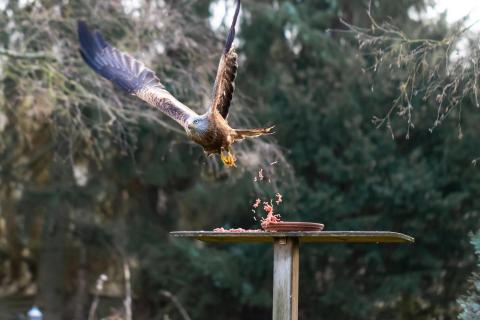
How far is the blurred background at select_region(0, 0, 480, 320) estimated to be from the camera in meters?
11.7

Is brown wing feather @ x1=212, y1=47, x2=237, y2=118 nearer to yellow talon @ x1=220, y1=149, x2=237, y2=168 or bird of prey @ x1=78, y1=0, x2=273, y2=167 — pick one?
bird of prey @ x1=78, y1=0, x2=273, y2=167

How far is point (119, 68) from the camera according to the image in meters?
8.60

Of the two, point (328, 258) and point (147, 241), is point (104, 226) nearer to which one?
point (147, 241)

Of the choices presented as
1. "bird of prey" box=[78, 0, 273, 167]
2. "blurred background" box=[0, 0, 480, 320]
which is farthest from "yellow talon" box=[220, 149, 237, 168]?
"blurred background" box=[0, 0, 480, 320]

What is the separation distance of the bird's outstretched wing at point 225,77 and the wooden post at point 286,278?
3.50 feet

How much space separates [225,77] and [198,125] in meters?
0.36

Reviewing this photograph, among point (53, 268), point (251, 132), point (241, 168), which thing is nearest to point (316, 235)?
point (251, 132)

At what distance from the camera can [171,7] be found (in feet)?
40.3

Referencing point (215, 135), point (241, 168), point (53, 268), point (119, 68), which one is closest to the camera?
point (215, 135)

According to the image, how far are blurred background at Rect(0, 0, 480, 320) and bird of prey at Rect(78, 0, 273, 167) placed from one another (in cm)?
241

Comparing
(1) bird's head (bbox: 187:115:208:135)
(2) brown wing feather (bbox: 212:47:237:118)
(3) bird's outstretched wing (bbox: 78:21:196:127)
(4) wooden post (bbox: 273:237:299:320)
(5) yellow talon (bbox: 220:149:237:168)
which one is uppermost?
(3) bird's outstretched wing (bbox: 78:21:196:127)

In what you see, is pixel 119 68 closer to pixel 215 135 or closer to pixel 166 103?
pixel 166 103

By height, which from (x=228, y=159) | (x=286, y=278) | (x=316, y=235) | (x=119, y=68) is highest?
(x=119, y=68)

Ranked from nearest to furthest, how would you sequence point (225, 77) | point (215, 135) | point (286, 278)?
point (286, 278)
point (215, 135)
point (225, 77)
